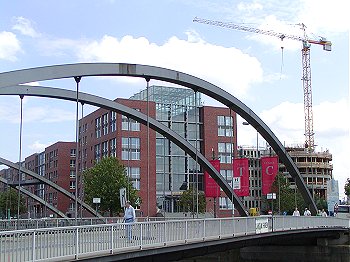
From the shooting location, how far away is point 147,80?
27109 mm

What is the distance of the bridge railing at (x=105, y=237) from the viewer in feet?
43.4

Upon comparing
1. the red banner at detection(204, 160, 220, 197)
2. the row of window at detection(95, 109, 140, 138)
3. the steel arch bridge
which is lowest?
the red banner at detection(204, 160, 220, 197)

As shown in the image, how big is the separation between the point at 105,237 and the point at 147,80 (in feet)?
39.5

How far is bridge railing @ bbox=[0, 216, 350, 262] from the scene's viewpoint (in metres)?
13.2

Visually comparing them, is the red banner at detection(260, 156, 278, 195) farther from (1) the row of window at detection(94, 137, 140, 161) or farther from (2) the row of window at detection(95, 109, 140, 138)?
(1) the row of window at detection(94, 137, 140, 161)

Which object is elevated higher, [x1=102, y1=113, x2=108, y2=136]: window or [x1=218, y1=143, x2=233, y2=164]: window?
[x1=102, y1=113, x2=108, y2=136]: window

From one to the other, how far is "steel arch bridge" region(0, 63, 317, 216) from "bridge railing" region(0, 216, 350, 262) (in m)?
6.08

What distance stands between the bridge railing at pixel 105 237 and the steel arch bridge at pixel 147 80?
608 cm

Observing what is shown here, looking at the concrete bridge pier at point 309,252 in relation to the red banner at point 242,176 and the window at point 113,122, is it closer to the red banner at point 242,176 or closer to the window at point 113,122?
the red banner at point 242,176

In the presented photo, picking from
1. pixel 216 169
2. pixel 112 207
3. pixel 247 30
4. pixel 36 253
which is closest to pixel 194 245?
pixel 36 253

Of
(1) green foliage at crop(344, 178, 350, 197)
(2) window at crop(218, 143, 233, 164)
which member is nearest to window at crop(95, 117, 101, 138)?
(2) window at crop(218, 143, 233, 164)

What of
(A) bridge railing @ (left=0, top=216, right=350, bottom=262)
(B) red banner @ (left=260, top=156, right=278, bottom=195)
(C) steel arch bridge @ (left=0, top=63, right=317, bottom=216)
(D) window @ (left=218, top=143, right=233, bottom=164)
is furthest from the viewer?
(D) window @ (left=218, top=143, right=233, bottom=164)

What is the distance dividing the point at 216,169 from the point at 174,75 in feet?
37.7

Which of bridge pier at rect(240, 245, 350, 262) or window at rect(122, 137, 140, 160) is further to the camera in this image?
window at rect(122, 137, 140, 160)
